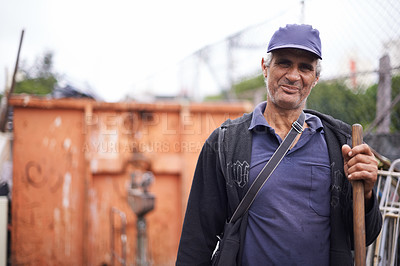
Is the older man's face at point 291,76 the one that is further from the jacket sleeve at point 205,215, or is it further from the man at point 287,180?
the jacket sleeve at point 205,215

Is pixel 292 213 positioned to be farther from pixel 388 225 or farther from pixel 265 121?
pixel 388 225

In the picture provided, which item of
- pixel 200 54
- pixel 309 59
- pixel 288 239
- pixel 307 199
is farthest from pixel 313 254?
pixel 200 54

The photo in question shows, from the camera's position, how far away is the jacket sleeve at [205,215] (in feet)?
5.59

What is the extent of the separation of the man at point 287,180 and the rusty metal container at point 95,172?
2422mm

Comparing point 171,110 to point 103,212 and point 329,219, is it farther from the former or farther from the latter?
point 329,219

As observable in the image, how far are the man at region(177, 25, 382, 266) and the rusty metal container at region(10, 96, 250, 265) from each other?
2.42m

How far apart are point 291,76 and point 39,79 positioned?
6095 millimetres

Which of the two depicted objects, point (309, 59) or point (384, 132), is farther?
point (384, 132)

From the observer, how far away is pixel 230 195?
5.44ft

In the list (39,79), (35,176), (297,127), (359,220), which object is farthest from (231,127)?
(39,79)

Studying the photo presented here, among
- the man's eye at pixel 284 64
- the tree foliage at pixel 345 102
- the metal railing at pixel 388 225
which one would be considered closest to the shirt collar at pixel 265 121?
the man's eye at pixel 284 64

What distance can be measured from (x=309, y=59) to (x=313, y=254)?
87cm

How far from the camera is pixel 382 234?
2275 millimetres

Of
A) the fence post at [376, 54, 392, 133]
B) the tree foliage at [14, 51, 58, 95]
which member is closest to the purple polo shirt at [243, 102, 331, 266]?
the fence post at [376, 54, 392, 133]
